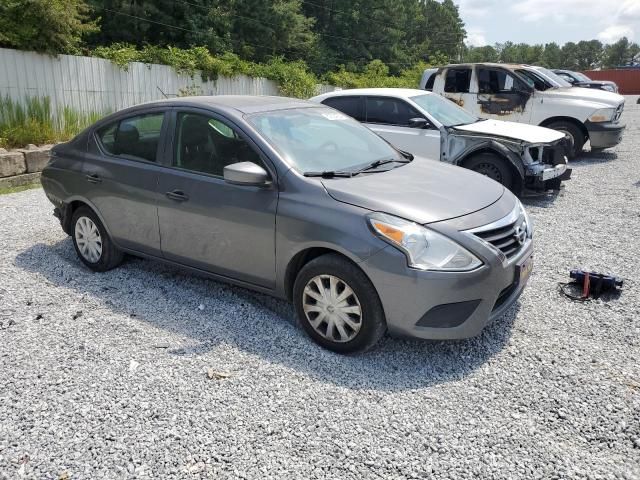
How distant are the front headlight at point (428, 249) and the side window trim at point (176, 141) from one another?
101 centimetres

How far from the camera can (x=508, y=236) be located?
3568 mm

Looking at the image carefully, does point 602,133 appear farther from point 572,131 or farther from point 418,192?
point 418,192

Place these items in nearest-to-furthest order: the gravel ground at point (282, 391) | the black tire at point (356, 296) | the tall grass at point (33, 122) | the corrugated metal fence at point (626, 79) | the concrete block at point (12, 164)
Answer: the gravel ground at point (282, 391)
the black tire at point (356, 296)
the concrete block at point (12, 164)
the tall grass at point (33, 122)
the corrugated metal fence at point (626, 79)

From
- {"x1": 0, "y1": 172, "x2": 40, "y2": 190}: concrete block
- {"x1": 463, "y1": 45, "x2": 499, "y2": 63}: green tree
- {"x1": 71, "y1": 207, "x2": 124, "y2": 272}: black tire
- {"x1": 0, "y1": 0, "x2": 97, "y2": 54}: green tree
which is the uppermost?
{"x1": 463, "y1": 45, "x2": 499, "y2": 63}: green tree

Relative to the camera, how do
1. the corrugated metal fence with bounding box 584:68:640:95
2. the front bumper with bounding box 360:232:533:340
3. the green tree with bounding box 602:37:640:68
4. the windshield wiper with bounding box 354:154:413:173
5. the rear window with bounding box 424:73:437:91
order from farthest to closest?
1. the green tree with bounding box 602:37:640:68
2. the corrugated metal fence with bounding box 584:68:640:95
3. the rear window with bounding box 424:73:437:91
4. the windshield wiper with bounding box 354:154:413:173
5. the front bumper with bounding box 360:232:533:340

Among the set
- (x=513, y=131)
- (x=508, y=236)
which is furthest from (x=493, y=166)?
(x=508, y=236)

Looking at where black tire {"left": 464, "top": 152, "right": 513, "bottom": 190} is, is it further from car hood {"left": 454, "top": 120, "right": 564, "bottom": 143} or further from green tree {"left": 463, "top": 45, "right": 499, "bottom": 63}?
green tree {"left": 463, "top": 45, "right": 499, "bottom": 63}

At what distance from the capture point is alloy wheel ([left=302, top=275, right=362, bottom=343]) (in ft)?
11.3

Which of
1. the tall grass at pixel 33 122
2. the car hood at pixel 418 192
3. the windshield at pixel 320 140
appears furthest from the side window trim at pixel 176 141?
the tall grass at pixel 33 122

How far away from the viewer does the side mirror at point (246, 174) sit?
363cm

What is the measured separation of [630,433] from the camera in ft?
9.20

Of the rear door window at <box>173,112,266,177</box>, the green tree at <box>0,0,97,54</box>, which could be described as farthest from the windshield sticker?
the green tree at <box>0,0,97,54</box>

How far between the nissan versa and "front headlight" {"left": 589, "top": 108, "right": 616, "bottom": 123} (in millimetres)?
7897

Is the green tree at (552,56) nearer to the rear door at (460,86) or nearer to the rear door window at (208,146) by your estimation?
the rear door at (460,86)
